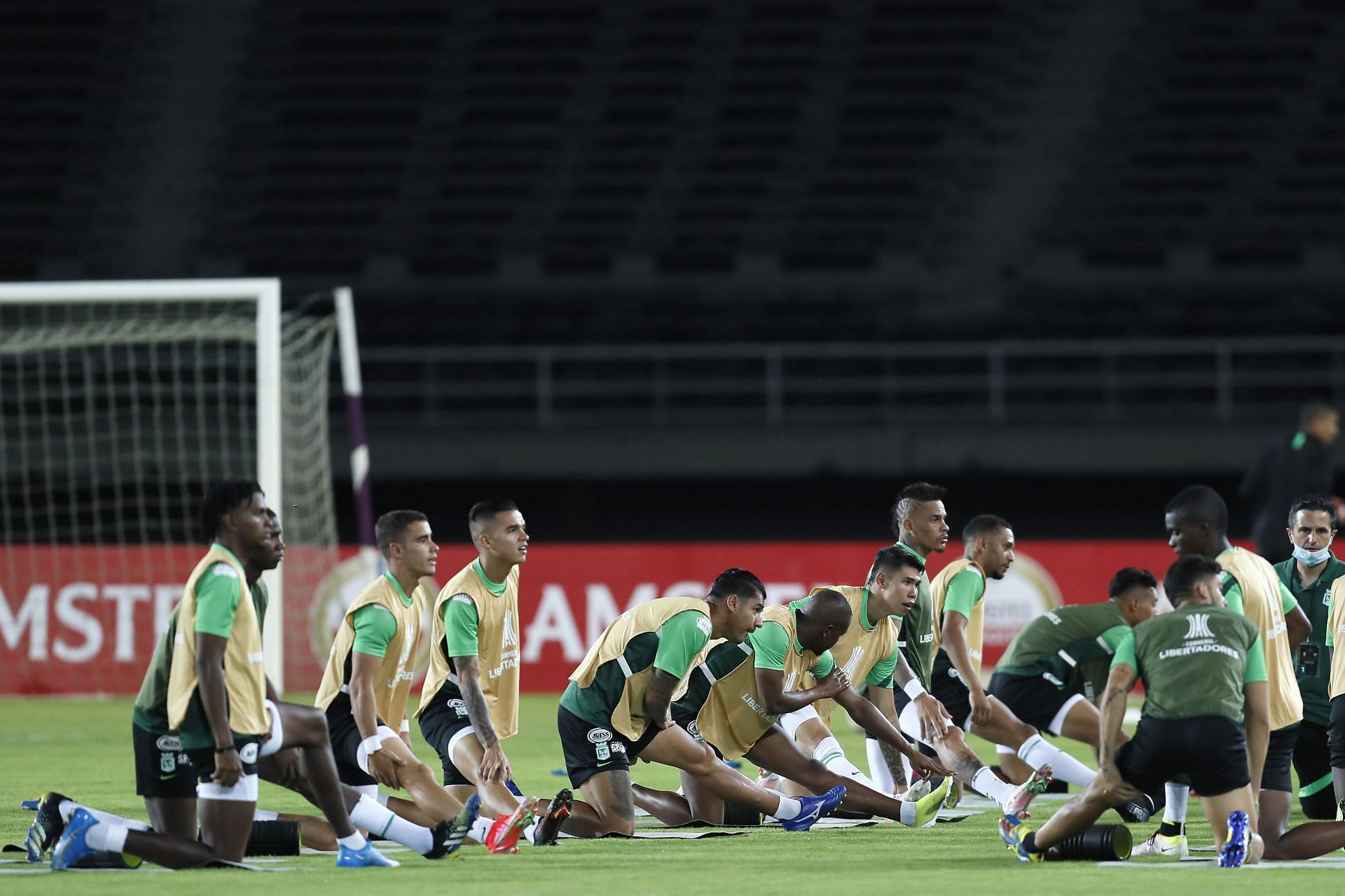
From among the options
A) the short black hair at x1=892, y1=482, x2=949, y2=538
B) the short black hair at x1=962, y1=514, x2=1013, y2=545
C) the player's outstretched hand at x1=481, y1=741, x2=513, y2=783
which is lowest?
the player's outstretched hand at x1=481, y1=741, x2=513, y2=783

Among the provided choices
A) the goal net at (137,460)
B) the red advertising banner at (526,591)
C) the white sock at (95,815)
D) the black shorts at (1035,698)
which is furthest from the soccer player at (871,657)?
the red advertising banner at (526,591)

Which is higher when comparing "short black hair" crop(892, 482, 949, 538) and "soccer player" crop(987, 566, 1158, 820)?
"short black hair" crop(892, 482, 949, 538)

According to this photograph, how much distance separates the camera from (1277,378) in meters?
24.4

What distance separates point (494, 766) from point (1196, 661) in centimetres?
314

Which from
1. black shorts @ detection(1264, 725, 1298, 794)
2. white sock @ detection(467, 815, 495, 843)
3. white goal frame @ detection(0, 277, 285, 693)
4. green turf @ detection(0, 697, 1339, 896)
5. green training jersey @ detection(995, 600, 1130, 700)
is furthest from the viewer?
white goal frame @ detection(0, 277, 285, 693)

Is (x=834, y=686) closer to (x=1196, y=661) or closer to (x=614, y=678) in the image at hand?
(x=614, y=678)

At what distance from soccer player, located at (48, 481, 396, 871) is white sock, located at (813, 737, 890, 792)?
10.3 feet

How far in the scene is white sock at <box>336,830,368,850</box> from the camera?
7.70m

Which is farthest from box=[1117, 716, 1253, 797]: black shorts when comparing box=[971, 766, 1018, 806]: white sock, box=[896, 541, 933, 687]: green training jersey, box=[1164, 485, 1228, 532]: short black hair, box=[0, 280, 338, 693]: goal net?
box=[0, 280, 338, 693]: goal net

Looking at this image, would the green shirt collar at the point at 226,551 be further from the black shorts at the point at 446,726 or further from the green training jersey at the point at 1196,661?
the green training jersey at the point at 1196,661

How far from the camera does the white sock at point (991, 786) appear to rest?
31.4 feet

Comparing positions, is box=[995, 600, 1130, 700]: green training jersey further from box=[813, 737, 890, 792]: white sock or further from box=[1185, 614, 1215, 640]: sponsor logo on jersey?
box=[1185, 614, 1215, 640]: sponsor logo on jersey

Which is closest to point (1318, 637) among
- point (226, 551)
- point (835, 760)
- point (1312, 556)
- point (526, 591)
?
point (1312, 556)

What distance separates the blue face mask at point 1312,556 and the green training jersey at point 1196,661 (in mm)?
1857
